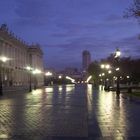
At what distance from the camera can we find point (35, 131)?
14.8 m

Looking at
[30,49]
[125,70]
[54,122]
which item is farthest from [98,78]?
[54,122]

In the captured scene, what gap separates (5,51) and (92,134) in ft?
359

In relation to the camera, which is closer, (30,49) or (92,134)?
(92,134)

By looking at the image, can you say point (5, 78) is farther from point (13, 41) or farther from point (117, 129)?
point (117, 129)

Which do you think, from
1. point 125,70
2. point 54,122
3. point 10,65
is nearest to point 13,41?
point 10,65

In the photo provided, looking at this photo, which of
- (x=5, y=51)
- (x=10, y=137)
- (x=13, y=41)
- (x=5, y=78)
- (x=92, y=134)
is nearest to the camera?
(x=10, y=137)

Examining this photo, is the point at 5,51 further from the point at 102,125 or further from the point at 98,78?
the point at 102,125

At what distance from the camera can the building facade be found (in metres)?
115

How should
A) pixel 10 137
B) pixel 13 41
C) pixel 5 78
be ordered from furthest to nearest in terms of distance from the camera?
pixel 13 41 < pixel 5 78 < pixel 10 137

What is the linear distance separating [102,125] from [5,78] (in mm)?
96675

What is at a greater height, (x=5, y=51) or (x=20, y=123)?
(x=5, y=51)

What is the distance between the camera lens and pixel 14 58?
133500mm

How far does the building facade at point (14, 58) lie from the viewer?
115325 mm

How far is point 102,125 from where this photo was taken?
17.2 m
